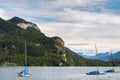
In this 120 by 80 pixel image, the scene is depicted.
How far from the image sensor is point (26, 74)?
155 meters

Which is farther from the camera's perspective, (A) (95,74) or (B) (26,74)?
(A) (95,74)

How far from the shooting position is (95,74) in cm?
17675

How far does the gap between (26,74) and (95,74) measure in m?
40.1
